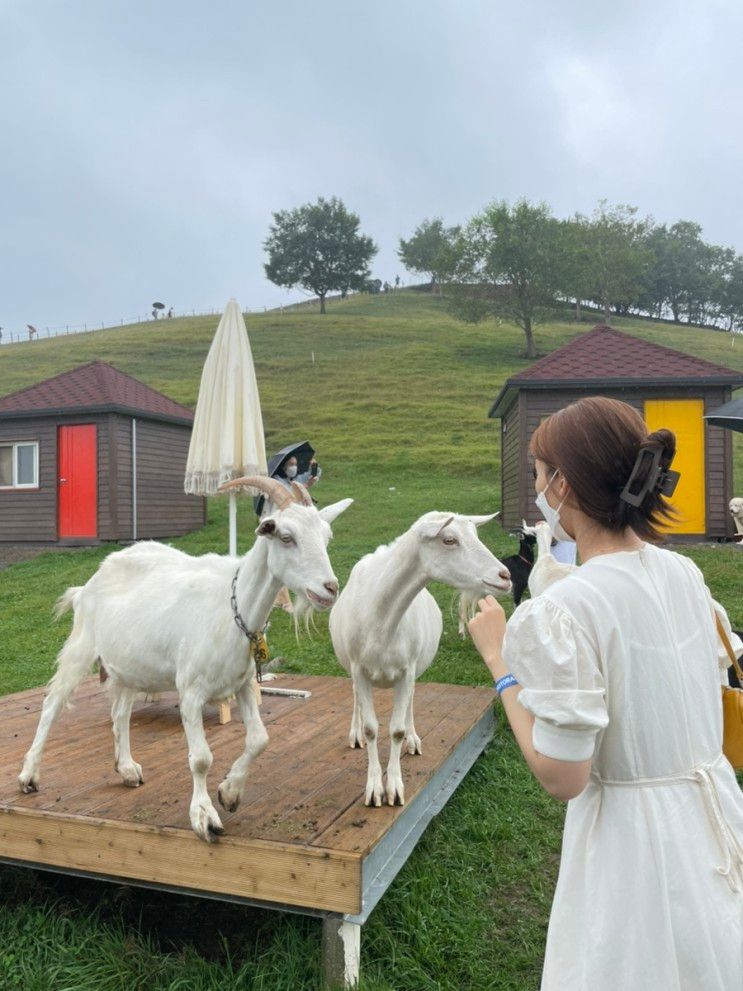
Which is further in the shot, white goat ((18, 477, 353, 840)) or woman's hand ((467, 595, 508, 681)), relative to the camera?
white goat ((18, 477, 353, 840))

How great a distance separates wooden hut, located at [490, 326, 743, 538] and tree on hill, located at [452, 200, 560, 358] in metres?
27.6

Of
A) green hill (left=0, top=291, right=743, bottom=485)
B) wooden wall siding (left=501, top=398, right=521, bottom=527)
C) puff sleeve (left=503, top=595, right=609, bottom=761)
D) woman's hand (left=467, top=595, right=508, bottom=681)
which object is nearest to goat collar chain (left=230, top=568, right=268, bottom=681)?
woman's hand (left=467, top=595, right=508, bottom=681)

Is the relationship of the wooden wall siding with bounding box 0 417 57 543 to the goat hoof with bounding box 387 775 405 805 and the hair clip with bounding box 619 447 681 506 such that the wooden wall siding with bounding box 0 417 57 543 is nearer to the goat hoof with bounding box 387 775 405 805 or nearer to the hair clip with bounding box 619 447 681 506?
the goat hoof with bounding box 387 775 405 805

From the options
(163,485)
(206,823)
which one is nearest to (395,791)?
(206,823)

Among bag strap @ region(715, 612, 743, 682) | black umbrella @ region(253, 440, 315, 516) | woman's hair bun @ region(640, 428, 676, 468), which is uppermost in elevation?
black umbrella @ region(253, 440, 315, 516)

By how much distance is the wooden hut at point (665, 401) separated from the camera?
13.7m

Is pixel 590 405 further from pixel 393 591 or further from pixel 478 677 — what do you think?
pixel 478 677

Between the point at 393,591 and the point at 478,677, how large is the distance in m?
3.52

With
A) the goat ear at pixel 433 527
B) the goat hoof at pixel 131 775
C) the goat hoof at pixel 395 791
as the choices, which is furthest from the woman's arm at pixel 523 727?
the goat hoof at pixel 131 775

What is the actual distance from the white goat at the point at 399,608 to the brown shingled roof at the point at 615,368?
34.1 ft

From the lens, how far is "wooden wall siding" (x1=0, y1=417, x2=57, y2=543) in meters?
16.6

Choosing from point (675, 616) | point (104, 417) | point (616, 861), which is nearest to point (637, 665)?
point (675, 616)

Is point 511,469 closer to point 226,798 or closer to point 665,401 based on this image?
point 665,401

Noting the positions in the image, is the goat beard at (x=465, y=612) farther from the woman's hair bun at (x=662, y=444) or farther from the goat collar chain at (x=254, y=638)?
the woman's hair bun at (x=662, y=444)
